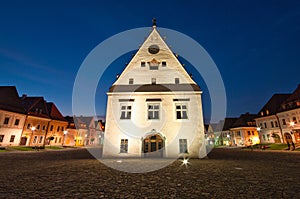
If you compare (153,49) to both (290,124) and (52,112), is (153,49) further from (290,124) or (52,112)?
(52,112)

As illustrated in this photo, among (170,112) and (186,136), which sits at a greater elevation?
(170,112)

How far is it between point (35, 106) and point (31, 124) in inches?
199

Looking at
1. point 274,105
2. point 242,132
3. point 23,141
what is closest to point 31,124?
point 23,141

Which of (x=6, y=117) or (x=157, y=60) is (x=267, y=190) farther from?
(x=6, y=117)

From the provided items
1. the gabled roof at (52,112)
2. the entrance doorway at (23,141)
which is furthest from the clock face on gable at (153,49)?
the gabled roof at (52,112)

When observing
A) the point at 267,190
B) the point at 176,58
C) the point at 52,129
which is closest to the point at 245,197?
the point at 267,190

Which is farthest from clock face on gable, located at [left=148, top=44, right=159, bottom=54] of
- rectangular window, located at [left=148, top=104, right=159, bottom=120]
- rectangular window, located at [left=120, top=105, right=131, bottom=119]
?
rectangular window, located at [left=120, top=105, right=131, bottom=119]

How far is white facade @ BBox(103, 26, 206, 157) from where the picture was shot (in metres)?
17.0

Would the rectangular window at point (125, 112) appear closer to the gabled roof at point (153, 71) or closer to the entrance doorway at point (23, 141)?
the gabled roof at point (153, 71)

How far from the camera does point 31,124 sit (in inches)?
1444

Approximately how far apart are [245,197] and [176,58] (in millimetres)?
17276

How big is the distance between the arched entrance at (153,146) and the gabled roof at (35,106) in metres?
32.6

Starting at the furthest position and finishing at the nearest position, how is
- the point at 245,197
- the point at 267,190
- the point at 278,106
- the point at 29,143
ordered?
the point at 278,106 → the point at 29,143 → the point at 267,190 → the point at 245,197

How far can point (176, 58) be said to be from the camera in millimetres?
20109
